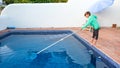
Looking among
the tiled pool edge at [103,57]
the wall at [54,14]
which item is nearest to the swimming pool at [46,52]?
the tiled pool edge at [103,57]

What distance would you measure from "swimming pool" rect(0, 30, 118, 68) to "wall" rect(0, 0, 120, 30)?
3.79 ft

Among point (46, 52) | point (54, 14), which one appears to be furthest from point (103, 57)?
point (54, 14)

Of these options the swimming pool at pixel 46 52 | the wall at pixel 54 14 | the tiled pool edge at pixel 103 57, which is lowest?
the swimming pool at pixel 46 52

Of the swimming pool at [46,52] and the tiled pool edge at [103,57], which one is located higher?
the tiled pool edge at [103,57]

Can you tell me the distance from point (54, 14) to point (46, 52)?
470 centimetres

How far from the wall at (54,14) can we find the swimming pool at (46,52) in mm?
1155

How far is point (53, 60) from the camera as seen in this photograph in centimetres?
654

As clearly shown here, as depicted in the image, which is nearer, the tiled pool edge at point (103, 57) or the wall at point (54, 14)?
the tiled pool edge at point (103, 57)

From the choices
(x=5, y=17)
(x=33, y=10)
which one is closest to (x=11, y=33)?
→ (x=5, y=17)

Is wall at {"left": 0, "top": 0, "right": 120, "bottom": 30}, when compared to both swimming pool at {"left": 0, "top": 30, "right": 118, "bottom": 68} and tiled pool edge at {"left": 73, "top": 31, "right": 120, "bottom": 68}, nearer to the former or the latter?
swimming pool at {"left": 0, "top": 30, "right": 118, "bottom": 68}

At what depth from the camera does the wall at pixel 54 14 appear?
461 inches

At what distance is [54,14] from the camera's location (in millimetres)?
11938

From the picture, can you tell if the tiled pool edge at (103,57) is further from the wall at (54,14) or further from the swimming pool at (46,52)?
the wall at (54,14)

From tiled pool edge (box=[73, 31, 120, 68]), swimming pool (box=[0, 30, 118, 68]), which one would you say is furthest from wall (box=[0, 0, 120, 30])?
tiled pool edge (box=[73, 31, 120, 68])
